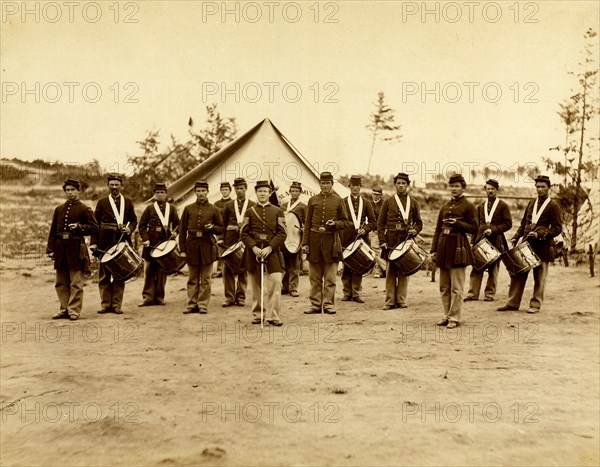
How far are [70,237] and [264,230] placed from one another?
8.01ft

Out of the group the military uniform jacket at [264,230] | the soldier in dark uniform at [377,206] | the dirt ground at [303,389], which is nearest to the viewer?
the dirt ground at [303,389]

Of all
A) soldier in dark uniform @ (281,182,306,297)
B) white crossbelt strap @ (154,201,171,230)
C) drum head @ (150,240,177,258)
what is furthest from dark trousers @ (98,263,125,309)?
soldier in dark uniform @ (281,182,306,297)

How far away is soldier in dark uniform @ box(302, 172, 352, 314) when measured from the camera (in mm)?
8414

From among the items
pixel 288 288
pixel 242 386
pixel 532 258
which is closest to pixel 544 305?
pixel 532 258

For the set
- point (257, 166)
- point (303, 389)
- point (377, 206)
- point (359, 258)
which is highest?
point (257, 166)

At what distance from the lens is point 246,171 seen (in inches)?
511

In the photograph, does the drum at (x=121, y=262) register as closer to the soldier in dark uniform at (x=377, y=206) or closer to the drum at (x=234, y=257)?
the drum at (x=234, y=257)

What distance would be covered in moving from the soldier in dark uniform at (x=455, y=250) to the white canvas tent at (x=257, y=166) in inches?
222

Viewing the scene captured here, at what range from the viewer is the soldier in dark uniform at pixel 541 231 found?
8.23 metres

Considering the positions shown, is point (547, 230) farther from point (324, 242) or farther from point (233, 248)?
point (233, 248)

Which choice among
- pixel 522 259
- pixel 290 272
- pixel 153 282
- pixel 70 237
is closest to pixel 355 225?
pixel 290 272

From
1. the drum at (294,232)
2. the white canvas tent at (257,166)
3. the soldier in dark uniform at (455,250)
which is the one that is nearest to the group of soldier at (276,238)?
the soldier in dark uniform at (455,250)

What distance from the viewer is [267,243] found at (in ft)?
25.3

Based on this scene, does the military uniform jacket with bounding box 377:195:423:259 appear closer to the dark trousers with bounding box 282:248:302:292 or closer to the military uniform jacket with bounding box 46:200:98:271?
the dark trousers with bounding box 282:248:302:292
